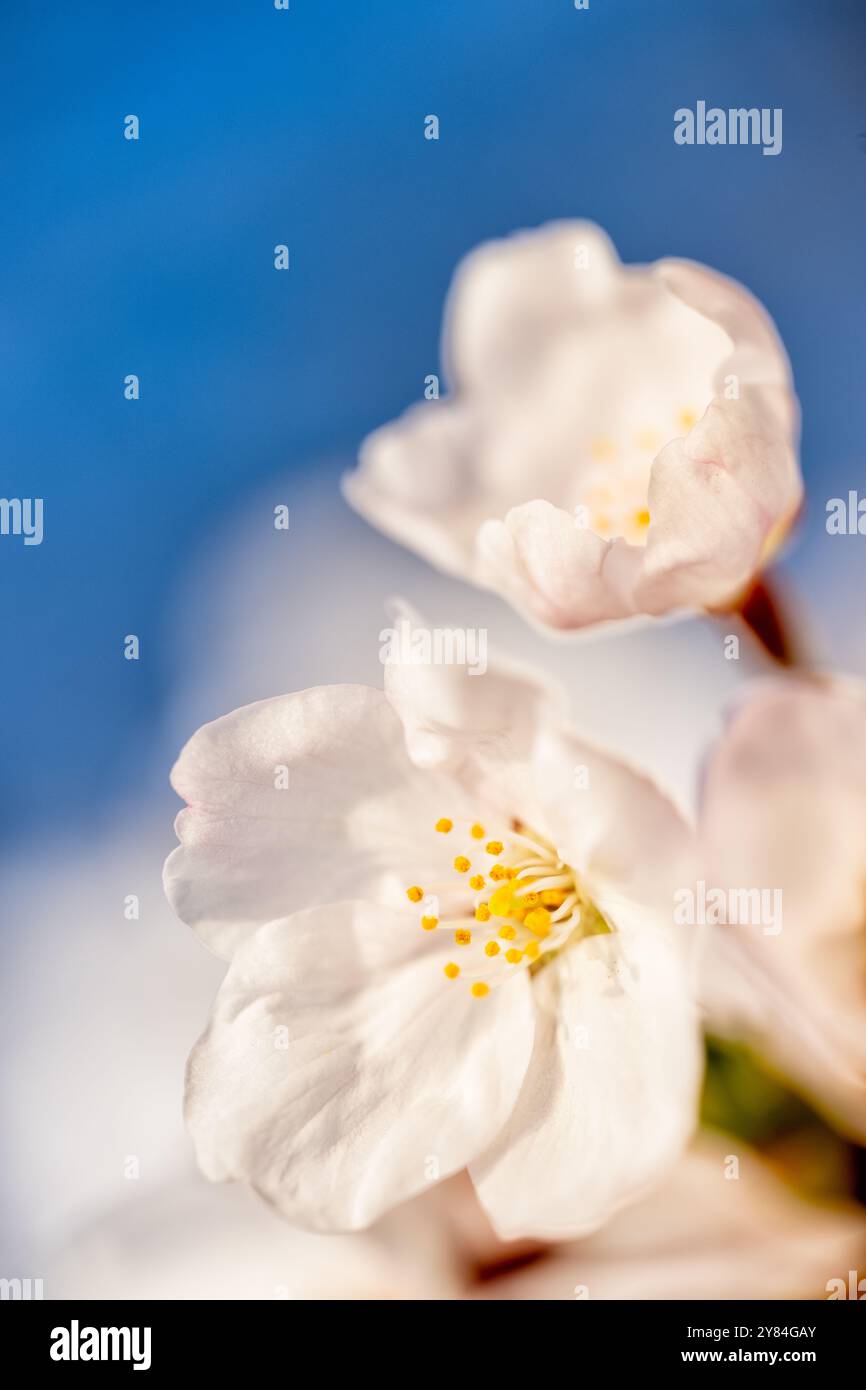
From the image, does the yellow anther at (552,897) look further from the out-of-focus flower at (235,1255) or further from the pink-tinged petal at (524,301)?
the pink-tinged petal at (524,301)

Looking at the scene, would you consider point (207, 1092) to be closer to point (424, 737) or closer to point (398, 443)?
point (424, 737)

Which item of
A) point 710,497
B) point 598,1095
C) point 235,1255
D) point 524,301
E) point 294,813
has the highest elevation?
point 524,301

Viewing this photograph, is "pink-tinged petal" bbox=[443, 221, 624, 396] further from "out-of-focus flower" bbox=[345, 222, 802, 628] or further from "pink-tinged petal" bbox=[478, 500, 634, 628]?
"pink-tinged petal" bbox=[478, 500, 634, 628]

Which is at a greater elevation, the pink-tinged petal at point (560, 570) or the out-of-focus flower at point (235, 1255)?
the pink-tinged petal at point (560, 570)

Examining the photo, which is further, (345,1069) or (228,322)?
(228,322)

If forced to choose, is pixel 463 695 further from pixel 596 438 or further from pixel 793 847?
pixel 596 438

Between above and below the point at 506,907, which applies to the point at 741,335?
above

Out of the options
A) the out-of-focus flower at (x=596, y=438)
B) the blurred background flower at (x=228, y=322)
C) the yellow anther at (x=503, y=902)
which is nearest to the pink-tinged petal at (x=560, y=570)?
the out-of-focus flower at (x=596, y=438)

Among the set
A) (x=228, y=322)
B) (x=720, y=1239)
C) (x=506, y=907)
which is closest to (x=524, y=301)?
(x=228, y=322)
